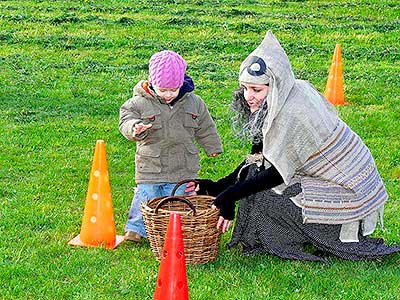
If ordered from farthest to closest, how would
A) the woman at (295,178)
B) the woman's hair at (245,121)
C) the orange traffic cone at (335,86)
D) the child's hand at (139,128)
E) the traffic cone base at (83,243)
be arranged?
the orange traffic cone at (335,86) → the traffic cone base at (83,243) → the child's hand at (139,128) → the woman's hair at (245,121) → the woman at (295,178)

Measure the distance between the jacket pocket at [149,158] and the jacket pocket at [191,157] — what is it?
Answer: 211 millimetres

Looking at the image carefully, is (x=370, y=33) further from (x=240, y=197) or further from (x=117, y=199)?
(x=240, y=197)

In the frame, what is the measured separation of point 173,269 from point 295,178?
147 centimetres

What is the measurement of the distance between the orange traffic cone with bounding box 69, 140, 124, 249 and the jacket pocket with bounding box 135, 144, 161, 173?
255 mm

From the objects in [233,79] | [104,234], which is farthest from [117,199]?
[233,79]

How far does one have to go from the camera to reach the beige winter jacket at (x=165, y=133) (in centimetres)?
673

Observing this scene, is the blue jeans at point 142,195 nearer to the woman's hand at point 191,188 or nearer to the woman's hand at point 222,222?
the woman's hand at point 191,188

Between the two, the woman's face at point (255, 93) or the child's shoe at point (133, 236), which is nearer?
the woman's face at point (255, 93)

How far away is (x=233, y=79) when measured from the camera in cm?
1237

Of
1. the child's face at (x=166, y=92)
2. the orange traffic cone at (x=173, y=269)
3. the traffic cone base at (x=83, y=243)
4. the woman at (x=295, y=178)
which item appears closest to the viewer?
the orange traffic cone at (x=173, y=269)

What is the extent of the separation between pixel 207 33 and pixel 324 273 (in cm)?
979

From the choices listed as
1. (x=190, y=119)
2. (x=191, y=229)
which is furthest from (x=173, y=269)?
(x=190, y=119)

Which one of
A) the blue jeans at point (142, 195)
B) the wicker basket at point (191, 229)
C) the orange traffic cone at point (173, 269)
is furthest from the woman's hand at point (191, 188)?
the orange traffic cone at point (173, 269)

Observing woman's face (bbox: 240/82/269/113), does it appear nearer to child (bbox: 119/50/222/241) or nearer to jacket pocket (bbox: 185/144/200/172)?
child (bbox: 119/50/222/241)
